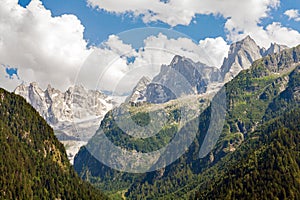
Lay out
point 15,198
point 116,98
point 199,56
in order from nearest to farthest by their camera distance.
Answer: point 199,56, point 116,98, point 15,198

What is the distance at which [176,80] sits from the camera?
161 m

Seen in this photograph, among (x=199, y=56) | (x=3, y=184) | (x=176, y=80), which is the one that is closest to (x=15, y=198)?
(x=3, y=184)

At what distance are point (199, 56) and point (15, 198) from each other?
127 m

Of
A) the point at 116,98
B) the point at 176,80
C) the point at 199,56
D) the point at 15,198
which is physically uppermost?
the point at 176,80

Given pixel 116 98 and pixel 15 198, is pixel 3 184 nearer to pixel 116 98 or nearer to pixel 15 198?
pixel 15 198

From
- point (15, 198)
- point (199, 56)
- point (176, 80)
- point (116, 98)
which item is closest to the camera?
point (199, 56)

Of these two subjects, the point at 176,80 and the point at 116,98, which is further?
the point at 176,80

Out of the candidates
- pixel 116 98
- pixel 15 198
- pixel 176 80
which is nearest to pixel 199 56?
pixel 116 98

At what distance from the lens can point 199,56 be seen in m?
106

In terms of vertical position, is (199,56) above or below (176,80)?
below

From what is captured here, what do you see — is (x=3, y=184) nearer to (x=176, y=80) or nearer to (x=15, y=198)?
(x=15, y=198)

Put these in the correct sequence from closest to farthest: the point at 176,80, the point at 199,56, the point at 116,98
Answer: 1. the point at 199,56
2. the point at 116,98
3. the point at 176,80

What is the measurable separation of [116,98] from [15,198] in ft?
337

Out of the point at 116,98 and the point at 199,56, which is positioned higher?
the point at 199,56
